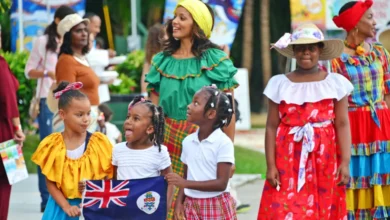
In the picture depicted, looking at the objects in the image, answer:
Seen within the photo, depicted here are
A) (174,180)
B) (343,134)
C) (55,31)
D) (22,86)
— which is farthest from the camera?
(22,86)

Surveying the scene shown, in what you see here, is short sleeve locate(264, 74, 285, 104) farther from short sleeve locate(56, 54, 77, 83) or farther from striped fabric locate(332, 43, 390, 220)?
short sleeve locate(56, 54, 77, 83)

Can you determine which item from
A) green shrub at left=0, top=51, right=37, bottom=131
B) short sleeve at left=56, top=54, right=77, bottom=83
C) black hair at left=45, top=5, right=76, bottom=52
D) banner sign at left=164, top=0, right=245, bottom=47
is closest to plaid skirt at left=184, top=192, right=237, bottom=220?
short sleeve at left=56, top=54, right=77, bottom=83

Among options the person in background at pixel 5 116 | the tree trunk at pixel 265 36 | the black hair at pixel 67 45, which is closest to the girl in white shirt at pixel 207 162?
the person in background at pixel 5 116

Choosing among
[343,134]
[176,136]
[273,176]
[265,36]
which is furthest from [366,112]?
[265,36]

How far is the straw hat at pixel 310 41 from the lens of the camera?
298 inches

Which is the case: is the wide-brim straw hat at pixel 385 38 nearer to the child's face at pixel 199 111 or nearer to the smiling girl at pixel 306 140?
the smiling girl at pixel 306 140

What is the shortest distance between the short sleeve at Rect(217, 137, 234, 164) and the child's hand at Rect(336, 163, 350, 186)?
1011 mm

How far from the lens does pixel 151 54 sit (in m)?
11.2

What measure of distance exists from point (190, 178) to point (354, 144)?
2121mm

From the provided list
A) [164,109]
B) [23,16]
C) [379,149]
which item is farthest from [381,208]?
[23,16]

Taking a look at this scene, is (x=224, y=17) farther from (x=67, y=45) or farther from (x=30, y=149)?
(x=67, y=45)

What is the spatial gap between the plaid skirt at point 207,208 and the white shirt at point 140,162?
282 mm

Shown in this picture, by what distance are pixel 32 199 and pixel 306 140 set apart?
545 centimetres

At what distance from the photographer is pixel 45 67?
10.9m
